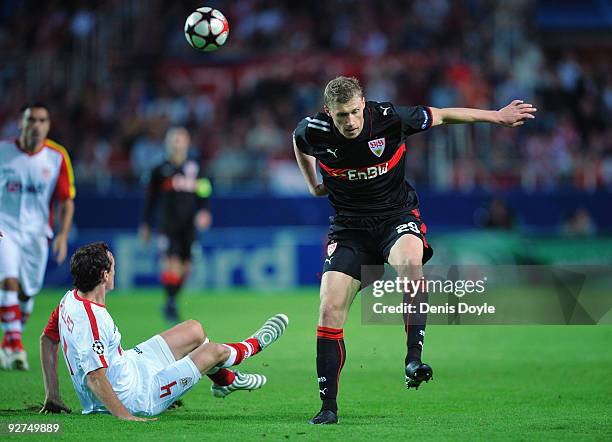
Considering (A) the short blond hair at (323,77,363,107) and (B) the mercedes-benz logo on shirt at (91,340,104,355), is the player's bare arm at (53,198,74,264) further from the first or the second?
(A) the short blond hair at (323,77,363,107)

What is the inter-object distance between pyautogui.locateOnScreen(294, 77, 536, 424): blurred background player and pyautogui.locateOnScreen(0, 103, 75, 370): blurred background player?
375cm

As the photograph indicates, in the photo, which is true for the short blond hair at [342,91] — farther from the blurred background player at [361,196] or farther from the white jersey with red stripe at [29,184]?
the white jersey with red stripe at [29,184]

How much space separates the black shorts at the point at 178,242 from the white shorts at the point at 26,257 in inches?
167

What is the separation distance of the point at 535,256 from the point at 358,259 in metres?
11.7

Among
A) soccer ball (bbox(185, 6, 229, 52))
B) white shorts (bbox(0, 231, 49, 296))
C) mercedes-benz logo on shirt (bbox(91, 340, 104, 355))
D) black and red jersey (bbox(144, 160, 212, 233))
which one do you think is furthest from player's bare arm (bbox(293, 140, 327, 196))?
black and red jersey (bbox(144, 160, 212, 233))

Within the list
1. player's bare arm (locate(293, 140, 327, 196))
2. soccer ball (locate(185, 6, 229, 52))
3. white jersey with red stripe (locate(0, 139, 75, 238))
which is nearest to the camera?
player's bare arm (locate(293, 140, 327, 196))

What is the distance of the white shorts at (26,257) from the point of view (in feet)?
33.4

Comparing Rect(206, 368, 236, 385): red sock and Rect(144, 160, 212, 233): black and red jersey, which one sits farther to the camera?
Rect(144, 160, 212, 233): black and red jersey

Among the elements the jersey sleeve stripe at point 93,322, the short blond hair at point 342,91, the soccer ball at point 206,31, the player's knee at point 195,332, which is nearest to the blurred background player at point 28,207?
the soccer ball at point 206,31

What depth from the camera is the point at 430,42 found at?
74.7 feet

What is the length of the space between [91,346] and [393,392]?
294cm

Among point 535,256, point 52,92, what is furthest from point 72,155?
point 535,256

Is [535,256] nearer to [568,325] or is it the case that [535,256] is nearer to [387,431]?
[568,325]

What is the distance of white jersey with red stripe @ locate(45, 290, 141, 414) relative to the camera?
21.4ft
